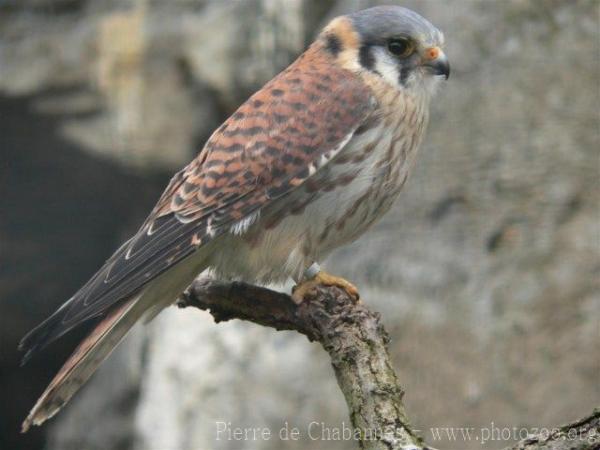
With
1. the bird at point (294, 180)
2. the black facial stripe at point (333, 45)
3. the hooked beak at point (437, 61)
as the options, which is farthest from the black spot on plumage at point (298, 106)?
the hooked beak at point (437, 61)

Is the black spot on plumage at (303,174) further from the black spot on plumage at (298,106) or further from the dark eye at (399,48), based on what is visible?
the dark eye at (399,48)

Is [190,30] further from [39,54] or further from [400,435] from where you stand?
[400,435]

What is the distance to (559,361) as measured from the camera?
4168 mm

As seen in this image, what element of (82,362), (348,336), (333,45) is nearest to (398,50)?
(333,45)

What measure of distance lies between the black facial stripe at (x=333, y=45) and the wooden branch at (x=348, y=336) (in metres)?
0.68

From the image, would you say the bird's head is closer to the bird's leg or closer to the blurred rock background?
the bird's leg

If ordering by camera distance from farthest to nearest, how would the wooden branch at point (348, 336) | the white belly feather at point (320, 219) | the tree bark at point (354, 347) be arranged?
the white belly feather at point (320, 219)
the wooden branch at point (348, 336)
the tree bark at point (354, 347)

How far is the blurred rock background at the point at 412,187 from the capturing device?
416cm

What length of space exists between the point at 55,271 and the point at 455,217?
1856 mm

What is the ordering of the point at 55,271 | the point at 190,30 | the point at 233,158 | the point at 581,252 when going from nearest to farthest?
the point at 233,158 → the point at 581,252 → the point at 190,30 → the point at 55,271

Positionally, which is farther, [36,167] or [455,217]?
[36,167]

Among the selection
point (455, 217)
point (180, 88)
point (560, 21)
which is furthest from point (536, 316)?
point (180, 88)

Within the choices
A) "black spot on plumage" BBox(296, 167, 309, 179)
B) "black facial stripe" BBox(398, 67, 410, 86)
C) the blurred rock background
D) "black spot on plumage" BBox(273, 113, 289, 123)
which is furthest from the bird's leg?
the blurred rock background

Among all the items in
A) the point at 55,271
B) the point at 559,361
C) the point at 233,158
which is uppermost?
the point at 55,271
